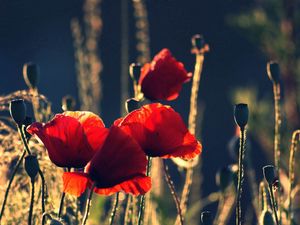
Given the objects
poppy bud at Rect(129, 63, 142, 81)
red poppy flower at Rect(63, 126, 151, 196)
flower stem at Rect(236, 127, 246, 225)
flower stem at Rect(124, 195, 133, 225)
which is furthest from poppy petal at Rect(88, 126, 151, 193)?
poppy bud at Rect(129, 63, 142, 81)

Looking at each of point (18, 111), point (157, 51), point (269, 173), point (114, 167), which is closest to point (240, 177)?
point (269, 173)

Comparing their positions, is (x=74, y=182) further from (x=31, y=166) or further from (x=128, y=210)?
(x=128, y=210)

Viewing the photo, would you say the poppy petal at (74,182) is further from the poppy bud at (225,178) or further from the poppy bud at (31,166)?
the poppy bud at (225,178)

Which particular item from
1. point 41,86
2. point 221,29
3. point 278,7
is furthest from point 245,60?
point 278,7

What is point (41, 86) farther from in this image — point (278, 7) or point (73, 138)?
point (73, 138)

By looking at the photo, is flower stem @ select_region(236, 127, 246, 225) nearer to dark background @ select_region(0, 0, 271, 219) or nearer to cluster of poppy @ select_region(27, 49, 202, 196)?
cluster of poppy @ select_region(27, 49, 202, 196)
